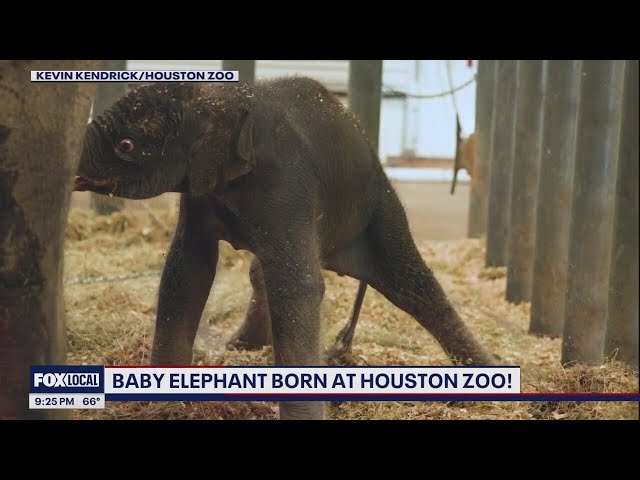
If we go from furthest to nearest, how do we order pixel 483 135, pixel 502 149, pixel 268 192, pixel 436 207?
pixel 436 207, pixel 483 135, pixel 502 149, pixel 268 192

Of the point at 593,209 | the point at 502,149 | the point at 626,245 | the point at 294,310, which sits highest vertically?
the point at 502,149

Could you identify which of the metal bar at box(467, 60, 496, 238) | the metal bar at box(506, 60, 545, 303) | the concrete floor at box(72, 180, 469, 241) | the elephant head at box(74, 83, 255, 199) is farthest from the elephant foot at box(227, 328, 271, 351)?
the metal bar at box(467, 60, 496, 238)

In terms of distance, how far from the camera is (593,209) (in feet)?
11.9

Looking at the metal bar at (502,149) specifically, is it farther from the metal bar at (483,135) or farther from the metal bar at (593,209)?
the metal bar at (593,209)

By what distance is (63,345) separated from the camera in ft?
8.46

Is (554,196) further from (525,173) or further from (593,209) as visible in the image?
(593,209)

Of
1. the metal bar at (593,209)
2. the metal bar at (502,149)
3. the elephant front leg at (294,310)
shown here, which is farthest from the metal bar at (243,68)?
the metal bar at (502,149)

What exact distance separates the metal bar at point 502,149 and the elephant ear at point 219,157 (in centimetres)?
293

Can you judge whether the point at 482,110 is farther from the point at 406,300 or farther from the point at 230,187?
the point at 230,187

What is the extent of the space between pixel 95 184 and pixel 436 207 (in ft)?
14.1

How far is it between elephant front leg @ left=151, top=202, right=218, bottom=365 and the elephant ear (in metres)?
0.31

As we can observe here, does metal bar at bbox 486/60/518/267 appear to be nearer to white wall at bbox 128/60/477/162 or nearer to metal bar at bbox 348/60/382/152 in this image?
white wall at bbox 128/60/477/162

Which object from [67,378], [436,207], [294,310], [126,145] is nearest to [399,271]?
[294,310]

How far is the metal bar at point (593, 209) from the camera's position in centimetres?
354
